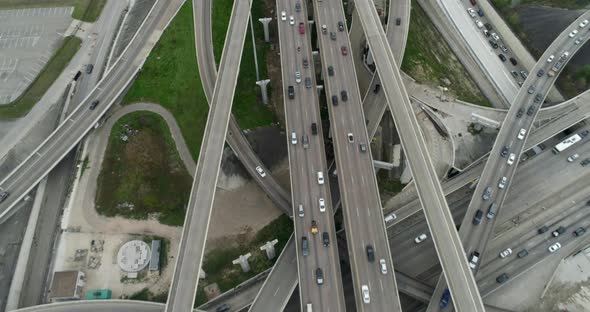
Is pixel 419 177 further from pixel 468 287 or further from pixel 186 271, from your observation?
pixel 186 271

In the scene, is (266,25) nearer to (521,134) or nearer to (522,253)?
(521,134)

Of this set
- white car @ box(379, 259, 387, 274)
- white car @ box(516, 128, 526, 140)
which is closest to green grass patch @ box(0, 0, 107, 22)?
white car @ box(379, 259, 387, 274)

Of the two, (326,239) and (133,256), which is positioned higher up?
(133,256)

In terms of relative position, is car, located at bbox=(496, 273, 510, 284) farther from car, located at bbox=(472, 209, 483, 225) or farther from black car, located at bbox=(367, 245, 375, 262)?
black car, located at bbox=(367, 245, 375, 262)

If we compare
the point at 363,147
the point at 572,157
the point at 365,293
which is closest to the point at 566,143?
the point at 572,157

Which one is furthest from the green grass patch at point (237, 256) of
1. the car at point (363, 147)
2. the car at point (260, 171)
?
the car at point (363, 147)

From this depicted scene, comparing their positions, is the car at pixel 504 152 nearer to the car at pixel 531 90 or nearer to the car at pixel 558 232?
the car at pixel 558 232
